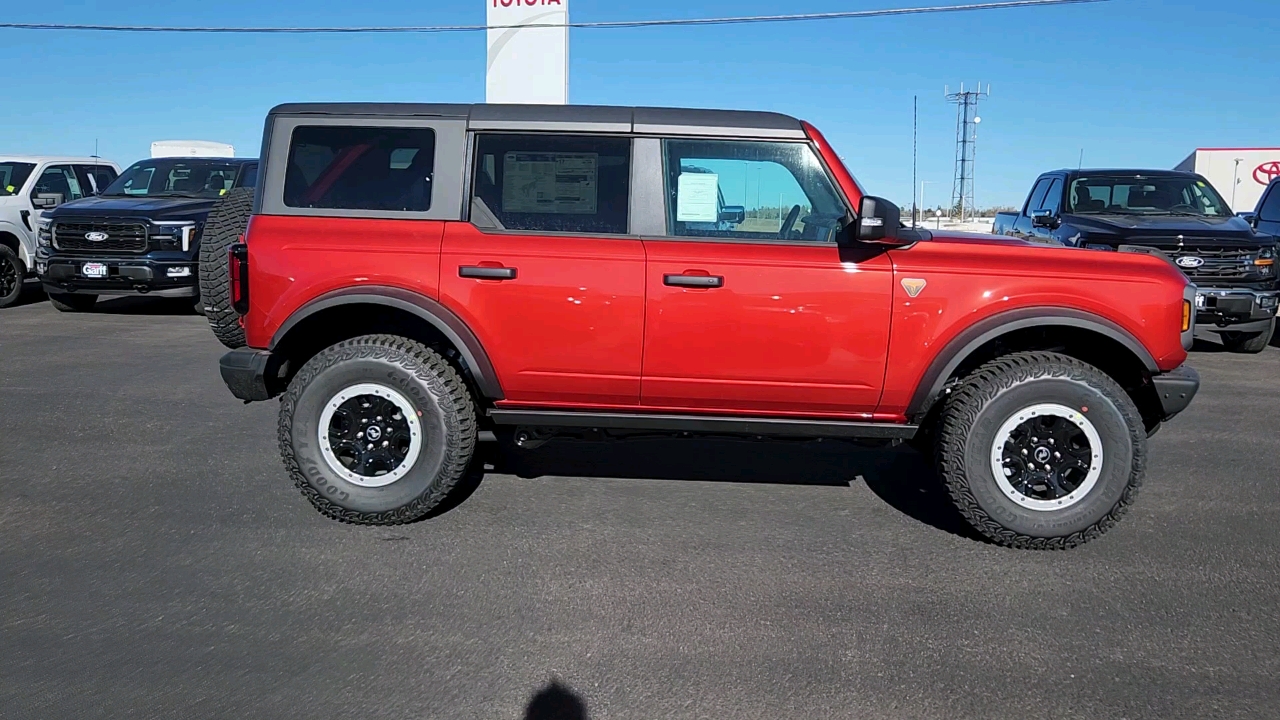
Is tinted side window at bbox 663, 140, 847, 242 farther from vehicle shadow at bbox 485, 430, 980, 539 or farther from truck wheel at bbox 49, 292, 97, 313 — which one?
truck wheel at bbox 49, 292, 97, 313

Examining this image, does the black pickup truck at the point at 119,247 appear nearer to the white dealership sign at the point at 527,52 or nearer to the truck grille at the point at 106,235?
the truck grille at the point at 106,235

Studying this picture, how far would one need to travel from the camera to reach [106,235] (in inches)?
471

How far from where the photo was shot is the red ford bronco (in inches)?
174

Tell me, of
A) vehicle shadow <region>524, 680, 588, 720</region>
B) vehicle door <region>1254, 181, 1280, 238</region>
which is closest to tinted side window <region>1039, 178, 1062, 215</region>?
vehicle door <region>1254, 181, 1280, 238</region>

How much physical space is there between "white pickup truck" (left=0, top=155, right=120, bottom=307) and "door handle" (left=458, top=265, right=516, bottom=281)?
412 inches

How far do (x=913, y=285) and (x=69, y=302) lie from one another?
12.2 meters

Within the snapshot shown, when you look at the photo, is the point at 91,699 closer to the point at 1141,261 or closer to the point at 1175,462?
the point at 1141,261

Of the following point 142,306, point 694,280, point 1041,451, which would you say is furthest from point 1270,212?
point 142,306

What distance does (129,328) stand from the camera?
11508 mm

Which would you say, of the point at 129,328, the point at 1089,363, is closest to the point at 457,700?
the point at 1089,363

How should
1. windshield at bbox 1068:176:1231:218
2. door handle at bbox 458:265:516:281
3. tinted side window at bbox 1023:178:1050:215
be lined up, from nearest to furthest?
door handle at bbox 458:265:516:281 < windshield at bbox 1068:176:1231:218 < tinted side window at bbox 1023:178:1050:215

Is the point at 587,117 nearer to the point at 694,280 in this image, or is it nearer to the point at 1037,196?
the point at 694,280

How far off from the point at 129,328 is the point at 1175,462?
10857 millimetres

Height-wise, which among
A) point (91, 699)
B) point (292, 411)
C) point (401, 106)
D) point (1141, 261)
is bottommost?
point (91, 699)
